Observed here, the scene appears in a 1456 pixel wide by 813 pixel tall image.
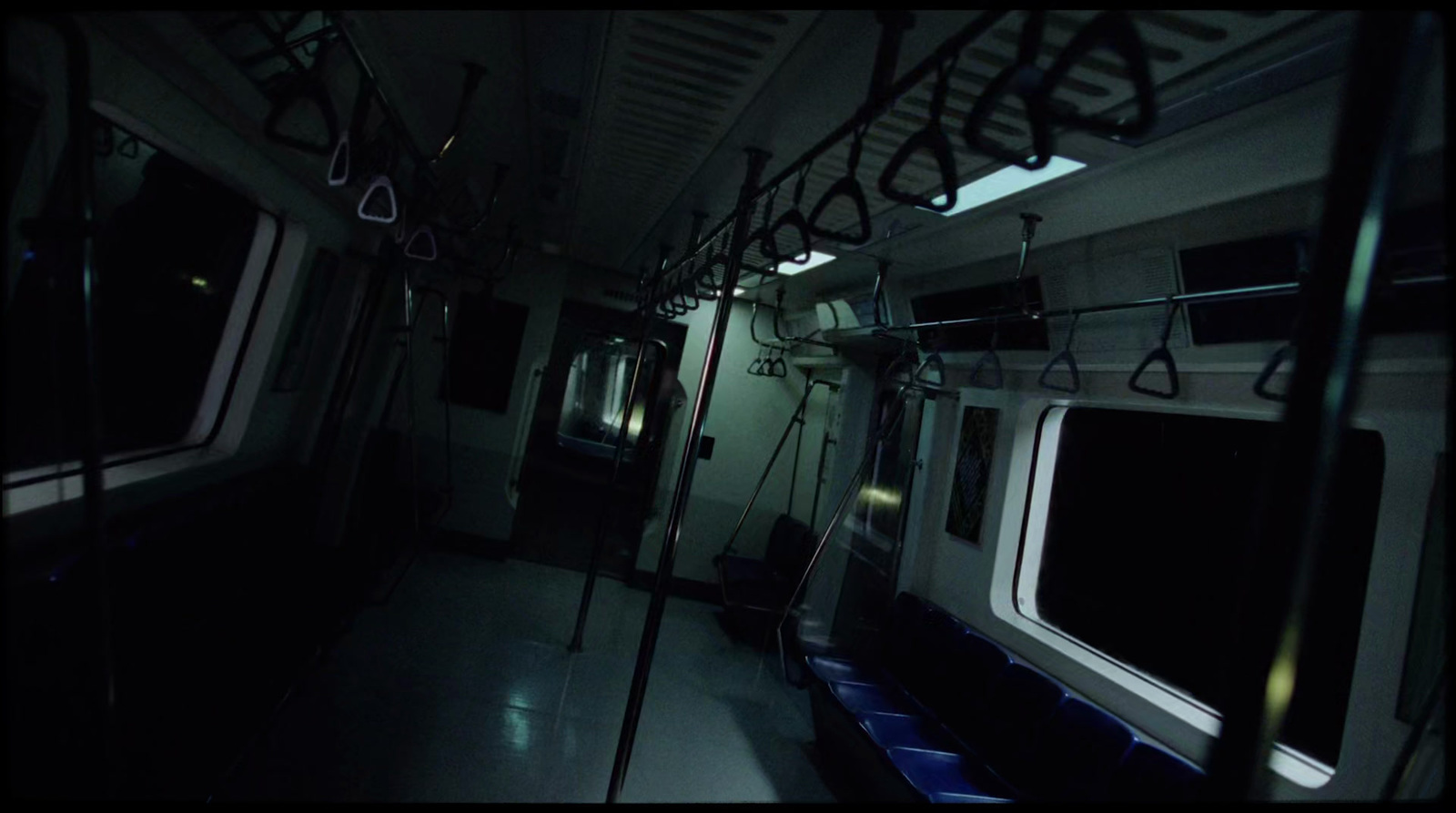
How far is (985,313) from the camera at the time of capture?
12.6 ft

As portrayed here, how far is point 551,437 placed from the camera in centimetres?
689

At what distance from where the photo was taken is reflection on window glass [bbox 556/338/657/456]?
693 centimetres

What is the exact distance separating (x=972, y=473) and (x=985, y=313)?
1.06 m

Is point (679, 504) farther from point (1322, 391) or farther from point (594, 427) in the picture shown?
point (594, 427)

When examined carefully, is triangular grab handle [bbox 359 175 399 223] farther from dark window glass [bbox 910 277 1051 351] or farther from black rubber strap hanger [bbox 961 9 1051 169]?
dark window glass [bbox 910 277 1051 351]

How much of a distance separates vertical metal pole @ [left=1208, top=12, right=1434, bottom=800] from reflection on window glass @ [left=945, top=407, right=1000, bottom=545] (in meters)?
3.58

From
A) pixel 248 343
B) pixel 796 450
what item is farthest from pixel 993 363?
pixel 248 343

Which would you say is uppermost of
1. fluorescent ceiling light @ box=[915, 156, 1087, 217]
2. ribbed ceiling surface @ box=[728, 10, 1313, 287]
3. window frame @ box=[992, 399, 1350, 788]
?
fluorescent ceiling light @ box=[915, 156, 1087, 217]

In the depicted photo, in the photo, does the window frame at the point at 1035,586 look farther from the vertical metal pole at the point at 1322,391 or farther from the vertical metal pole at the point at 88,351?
the vertical metal pole at the point at 88,351

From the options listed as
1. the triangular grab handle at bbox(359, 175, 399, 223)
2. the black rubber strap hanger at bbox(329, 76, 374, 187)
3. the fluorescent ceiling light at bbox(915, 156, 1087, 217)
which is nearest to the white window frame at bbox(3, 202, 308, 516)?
the triangular grab handle at bbox(359, 175, 399, 223)

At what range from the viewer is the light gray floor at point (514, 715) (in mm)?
2986

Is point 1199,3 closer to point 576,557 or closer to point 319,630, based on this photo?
point 319,630

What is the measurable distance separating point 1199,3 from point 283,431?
17.3ft

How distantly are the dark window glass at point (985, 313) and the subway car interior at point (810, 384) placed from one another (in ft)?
0.10
